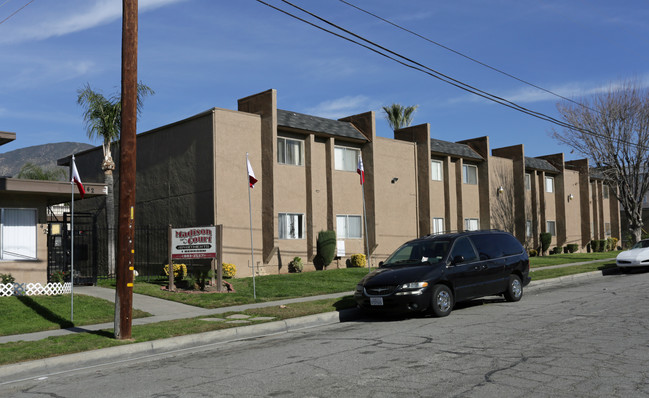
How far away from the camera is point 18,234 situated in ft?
54.4

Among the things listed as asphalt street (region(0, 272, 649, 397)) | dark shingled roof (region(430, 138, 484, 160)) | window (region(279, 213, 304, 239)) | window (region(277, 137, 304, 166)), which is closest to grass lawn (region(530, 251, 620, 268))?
dark shingled roof (region(430, 138, 484, 160))

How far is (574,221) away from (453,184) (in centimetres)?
1609

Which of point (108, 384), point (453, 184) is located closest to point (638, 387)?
point (108, 384)

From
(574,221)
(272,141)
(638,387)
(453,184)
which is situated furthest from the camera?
(574,221)

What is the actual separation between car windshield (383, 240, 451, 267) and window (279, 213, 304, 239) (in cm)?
1052

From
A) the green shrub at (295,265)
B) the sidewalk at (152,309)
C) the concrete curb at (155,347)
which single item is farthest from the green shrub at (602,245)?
the concrete curb at (155,347)

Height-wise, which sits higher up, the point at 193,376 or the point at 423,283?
the point at 423,283

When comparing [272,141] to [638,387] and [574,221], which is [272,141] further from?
[574,221]

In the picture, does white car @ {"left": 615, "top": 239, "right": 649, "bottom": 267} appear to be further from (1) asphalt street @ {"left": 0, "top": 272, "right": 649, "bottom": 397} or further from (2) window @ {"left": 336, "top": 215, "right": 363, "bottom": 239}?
(1) asphalt street @ {"left": 0, "top": 272, "right": 649, "bottom": 397}

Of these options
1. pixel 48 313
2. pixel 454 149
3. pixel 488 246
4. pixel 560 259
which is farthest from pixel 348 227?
pixel 48 313

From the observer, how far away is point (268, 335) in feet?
36.3

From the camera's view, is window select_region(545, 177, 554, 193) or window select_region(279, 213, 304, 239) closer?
window select_region(279, 213, 304, 239)

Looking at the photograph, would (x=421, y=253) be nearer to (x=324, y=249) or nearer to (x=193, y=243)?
(x=193, y=243)

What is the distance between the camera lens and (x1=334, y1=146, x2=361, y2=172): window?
2619cm
